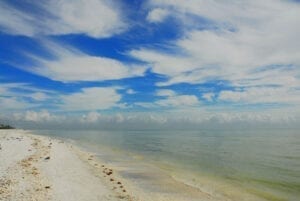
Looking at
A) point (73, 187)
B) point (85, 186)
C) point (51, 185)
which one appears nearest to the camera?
point (51, 185)

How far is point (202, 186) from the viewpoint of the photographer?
28688 mm

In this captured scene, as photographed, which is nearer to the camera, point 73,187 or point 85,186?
point 73,187

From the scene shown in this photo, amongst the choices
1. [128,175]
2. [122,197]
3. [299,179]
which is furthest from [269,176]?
[122,197]

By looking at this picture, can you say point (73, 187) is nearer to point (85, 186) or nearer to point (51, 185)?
point (85, 186)

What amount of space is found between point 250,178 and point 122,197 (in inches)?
739

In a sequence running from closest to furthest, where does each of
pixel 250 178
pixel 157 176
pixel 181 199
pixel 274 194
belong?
pixel 181 199 → pixel 274 194 → pixel 157 176 → pixel 250 178

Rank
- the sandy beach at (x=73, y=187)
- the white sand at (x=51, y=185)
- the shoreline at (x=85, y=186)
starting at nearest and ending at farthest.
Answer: the white sand at (x=51, y=185)
the sandy beach at (x=73, y=187)
the shoreline at (x=85, y=186)

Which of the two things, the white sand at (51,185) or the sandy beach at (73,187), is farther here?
the sandy beach at (73,187)

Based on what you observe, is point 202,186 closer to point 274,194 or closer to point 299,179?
point 274,194

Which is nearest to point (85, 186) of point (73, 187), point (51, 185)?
point (73, 187)

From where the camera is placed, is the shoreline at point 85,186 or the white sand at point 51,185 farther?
the shoreline at point 85,186

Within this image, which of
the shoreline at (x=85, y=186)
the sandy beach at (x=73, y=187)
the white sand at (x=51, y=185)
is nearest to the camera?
the white sand at (x=51, y=185)

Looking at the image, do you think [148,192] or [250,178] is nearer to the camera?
[148,192]

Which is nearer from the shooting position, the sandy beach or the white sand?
the white sand
